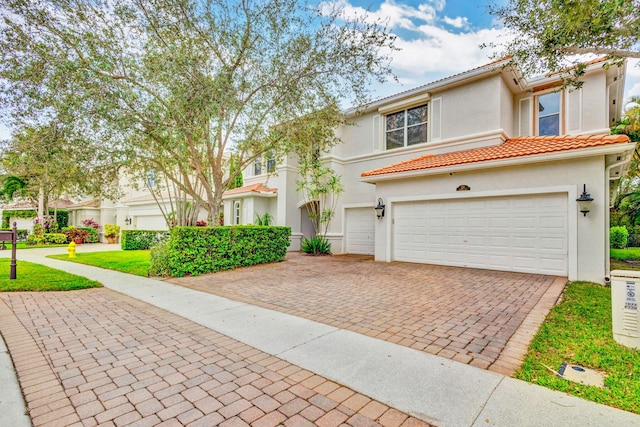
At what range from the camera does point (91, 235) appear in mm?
25828

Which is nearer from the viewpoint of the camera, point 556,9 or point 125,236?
point 556,9

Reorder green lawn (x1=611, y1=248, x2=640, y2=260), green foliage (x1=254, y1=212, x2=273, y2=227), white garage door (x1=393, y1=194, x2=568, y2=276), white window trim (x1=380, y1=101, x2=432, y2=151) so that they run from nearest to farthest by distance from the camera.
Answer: white garage door (x1=393, y1=194, x2=568, y2=276)
white window trim (x1=380, y1=101, x2=432, y2=151)
green lawn (x1=611, y1=248, x2=640, y2=260)
green foliage (x1=254, y1=212, x2=273, y2=227)

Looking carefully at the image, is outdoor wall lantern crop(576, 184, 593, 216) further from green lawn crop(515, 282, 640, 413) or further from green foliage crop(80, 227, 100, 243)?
green foliage crop(80, 227, 100, 243)

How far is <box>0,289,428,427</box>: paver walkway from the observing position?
2594 mm

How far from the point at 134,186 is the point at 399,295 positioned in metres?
11.4

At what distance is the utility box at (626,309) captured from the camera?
3.88 metres

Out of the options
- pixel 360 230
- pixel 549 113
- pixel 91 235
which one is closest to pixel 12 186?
pixel 91 235

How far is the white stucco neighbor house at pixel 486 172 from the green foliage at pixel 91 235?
1905 centimetres

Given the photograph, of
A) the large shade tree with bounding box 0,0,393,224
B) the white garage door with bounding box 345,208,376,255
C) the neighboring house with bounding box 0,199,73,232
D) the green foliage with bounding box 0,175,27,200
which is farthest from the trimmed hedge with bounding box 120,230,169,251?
the neighboring house with bounding box 0,199,73,232

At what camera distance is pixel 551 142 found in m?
9.48

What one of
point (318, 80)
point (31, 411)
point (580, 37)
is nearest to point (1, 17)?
point (318, 80)

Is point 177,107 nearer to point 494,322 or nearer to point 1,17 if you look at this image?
point 1,17

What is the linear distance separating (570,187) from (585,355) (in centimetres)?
626

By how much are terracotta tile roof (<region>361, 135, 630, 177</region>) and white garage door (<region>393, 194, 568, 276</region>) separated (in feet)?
4.19
